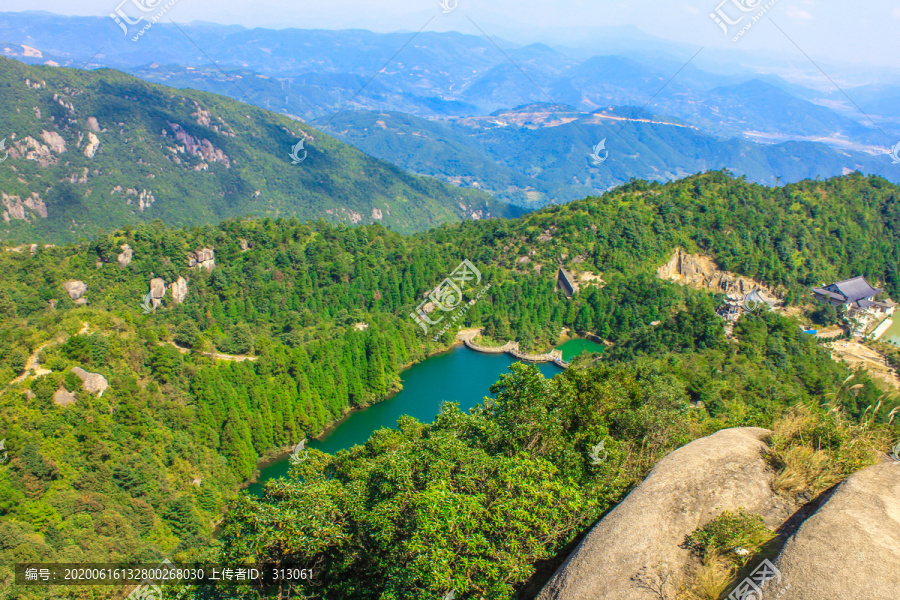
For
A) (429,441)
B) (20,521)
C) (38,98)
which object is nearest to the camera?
(429,441)

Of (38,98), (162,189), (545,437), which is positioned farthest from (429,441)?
(38,98)

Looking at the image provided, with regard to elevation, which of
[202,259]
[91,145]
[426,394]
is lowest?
[426,394]

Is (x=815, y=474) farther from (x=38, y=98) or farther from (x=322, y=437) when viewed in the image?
(x=38, y=98)

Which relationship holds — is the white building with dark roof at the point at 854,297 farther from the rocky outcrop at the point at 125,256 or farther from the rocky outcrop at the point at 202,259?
the rocky outcrop at the point at 125,256

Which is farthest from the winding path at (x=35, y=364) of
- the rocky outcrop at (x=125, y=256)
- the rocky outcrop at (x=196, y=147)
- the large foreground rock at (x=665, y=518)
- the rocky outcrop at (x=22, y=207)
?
the rocky outcrop at (x=196, y=147)

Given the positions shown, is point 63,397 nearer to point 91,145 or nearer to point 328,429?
point 328,429

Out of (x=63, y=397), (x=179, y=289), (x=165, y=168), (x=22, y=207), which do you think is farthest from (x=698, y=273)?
(x=165, y=168)

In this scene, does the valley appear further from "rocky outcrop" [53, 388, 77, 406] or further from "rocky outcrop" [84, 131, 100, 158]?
"rocky outcrop" [84, 131, 100, 158]
